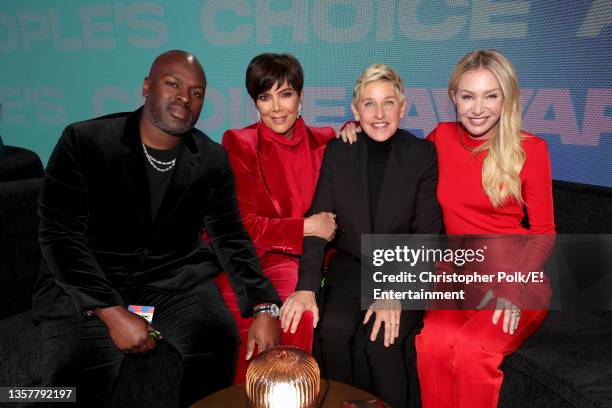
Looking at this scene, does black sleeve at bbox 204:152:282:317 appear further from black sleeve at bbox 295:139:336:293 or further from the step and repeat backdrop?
the step and repeat backdrop

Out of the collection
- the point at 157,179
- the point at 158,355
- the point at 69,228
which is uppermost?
the point at 157,179

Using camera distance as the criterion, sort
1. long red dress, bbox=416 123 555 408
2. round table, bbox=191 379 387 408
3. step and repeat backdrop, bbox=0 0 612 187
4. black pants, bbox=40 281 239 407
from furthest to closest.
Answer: step and repeat backdrop, bbox=0 0 612 187 → long red dress, bbox=416 123 555 408 → black pants, bbox=40 281 239 407 → round table, bbox=191 379 387 408

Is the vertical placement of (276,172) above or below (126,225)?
above

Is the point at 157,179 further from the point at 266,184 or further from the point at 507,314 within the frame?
the point at 507,314

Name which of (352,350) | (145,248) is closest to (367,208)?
(352,350)

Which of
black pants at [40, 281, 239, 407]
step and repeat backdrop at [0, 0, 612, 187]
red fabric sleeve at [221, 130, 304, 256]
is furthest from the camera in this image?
step and repeat backdrop at [0, 0, 612, 187]

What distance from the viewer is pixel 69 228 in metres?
2.30

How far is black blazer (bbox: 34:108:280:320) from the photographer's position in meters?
2.27

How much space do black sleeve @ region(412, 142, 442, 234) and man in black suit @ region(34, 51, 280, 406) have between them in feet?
2.50

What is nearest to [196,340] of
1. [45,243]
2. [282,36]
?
[45,243]

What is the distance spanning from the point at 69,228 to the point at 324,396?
4.35 feet

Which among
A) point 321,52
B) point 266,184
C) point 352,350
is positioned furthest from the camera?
point 321,52

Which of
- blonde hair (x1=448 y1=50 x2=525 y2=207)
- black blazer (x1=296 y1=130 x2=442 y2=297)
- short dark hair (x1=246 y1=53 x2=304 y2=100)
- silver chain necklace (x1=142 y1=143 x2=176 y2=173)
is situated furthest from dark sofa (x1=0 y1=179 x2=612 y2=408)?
short dark hair (x1=246 y1=53 x2=304 y2=100)

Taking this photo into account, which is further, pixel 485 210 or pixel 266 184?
pixel 266 184
